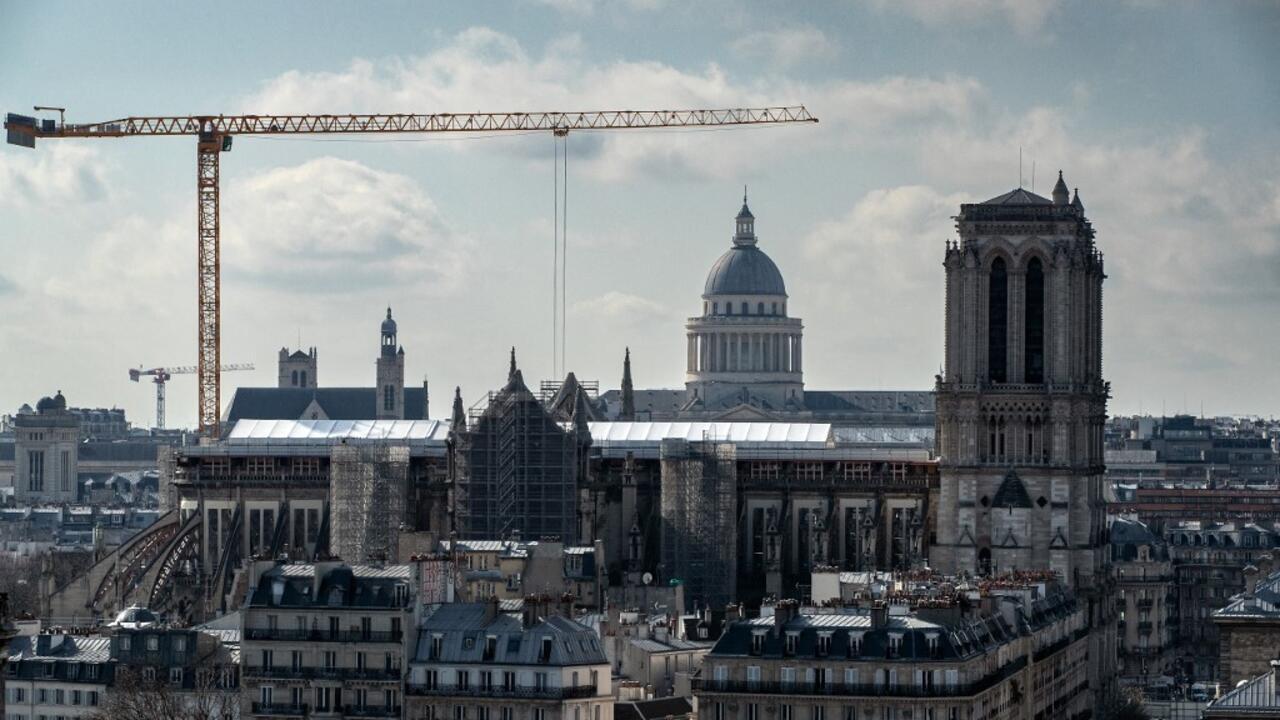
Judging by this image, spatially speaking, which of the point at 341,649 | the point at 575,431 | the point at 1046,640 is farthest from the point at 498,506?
the point at 341,649

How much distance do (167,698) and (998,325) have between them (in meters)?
69.1

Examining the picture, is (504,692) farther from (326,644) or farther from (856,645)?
(856,645)

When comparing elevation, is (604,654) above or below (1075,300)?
below

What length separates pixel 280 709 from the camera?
128500 millimetres

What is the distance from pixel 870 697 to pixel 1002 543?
6452 centimetres

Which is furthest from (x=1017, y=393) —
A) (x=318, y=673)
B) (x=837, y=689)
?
(x=318, y=673)

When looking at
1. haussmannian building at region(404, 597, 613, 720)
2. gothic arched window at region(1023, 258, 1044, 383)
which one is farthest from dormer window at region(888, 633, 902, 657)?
gothic arched window at region(1023, 258, 1044, 383)

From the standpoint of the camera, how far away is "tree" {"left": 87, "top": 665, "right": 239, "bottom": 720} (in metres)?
125

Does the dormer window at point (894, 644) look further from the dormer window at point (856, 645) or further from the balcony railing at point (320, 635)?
the balcony railing at point (320, 635)

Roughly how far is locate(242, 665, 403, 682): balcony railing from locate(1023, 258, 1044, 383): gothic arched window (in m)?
65.6

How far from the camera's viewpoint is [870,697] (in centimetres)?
12456

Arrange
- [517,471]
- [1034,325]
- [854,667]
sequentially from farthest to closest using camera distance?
[517,471]
[1034,325]
[854,667]

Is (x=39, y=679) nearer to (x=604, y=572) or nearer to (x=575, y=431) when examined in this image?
(x=604, y=572)

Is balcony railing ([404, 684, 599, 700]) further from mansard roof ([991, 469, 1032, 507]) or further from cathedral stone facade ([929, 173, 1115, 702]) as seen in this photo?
mansard roof ([991, 469, 1032, 507])
